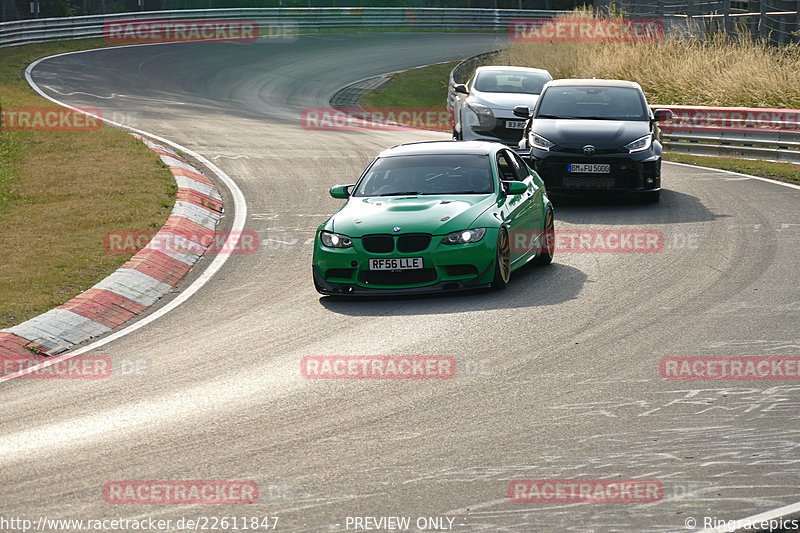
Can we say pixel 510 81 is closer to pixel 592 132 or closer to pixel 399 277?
pixel 592 132

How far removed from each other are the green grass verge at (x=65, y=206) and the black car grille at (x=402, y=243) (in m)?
3.13

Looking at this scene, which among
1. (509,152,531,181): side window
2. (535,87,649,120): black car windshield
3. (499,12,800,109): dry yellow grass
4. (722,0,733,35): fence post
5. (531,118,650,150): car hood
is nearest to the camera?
(509,152,531,181): side window

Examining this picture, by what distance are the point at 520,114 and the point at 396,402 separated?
10.8m

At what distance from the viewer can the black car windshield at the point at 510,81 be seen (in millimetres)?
22422

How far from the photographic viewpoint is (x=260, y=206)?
1686 cm

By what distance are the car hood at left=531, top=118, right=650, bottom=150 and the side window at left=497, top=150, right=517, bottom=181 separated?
11.8 ft

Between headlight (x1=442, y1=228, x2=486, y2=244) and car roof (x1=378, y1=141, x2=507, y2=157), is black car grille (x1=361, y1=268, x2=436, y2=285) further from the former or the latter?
car roof (x1=378, y1=141, x2=507, y2=157)

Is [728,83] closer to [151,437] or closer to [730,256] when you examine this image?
[730,256]

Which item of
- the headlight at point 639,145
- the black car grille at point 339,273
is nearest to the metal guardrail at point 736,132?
the headlight at point 639,145

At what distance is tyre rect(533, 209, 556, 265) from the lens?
1234 centimetres

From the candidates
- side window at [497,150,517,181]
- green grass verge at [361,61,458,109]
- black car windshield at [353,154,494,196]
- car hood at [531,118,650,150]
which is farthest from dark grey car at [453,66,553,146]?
green grass verge at [361,61,458,109]

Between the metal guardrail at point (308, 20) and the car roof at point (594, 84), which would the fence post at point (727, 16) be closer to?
the car roof at point (594, 84)

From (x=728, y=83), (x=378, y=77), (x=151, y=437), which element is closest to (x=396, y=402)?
(x=151, y=437)

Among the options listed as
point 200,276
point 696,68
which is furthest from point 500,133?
point 200,276
